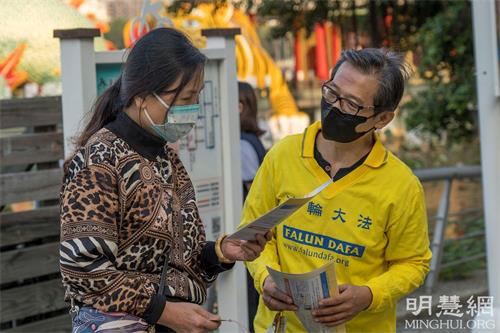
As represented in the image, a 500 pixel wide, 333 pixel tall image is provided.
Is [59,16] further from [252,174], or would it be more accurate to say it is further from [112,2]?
[112,2]

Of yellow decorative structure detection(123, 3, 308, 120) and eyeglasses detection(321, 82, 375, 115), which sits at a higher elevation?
yellow decorative structure detection(123, 3, 308, 120)

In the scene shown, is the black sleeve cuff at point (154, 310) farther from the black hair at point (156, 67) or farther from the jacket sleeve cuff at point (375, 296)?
the jacket sleeve cuff at point (375, 296)

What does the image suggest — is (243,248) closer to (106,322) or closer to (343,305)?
(343,305)

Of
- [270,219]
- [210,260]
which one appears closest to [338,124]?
[270,219]

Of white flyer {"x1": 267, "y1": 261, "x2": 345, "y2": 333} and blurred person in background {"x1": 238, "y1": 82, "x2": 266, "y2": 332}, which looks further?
blurred person in background {"x1": 238, "y1": 82, "x2": 266, "y2": 332}

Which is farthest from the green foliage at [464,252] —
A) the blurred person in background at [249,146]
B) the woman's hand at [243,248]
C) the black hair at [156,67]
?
the black hair at [156,67]

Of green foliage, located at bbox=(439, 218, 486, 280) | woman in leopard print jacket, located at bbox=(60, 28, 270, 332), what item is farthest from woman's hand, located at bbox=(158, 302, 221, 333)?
green foliage, located at bbox=(439, 218, 486, 280)

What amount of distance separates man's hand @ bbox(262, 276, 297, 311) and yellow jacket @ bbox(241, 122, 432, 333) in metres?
0.08

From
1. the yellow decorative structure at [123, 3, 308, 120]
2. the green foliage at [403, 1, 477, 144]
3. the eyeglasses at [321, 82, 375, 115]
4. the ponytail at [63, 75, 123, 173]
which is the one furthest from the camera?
the yellow decorative structure at [123, 3, 308, 120]

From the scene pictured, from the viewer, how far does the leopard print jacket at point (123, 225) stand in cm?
264

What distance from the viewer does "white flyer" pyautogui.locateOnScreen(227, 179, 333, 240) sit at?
2.84 m

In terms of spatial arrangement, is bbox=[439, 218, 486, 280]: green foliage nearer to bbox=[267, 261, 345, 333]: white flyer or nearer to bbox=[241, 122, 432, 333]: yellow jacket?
bbox=[241, 122, 432, 333]: yellow jacket

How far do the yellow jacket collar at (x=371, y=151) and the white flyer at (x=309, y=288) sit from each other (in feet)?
1.58

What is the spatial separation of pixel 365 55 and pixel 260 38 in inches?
390
